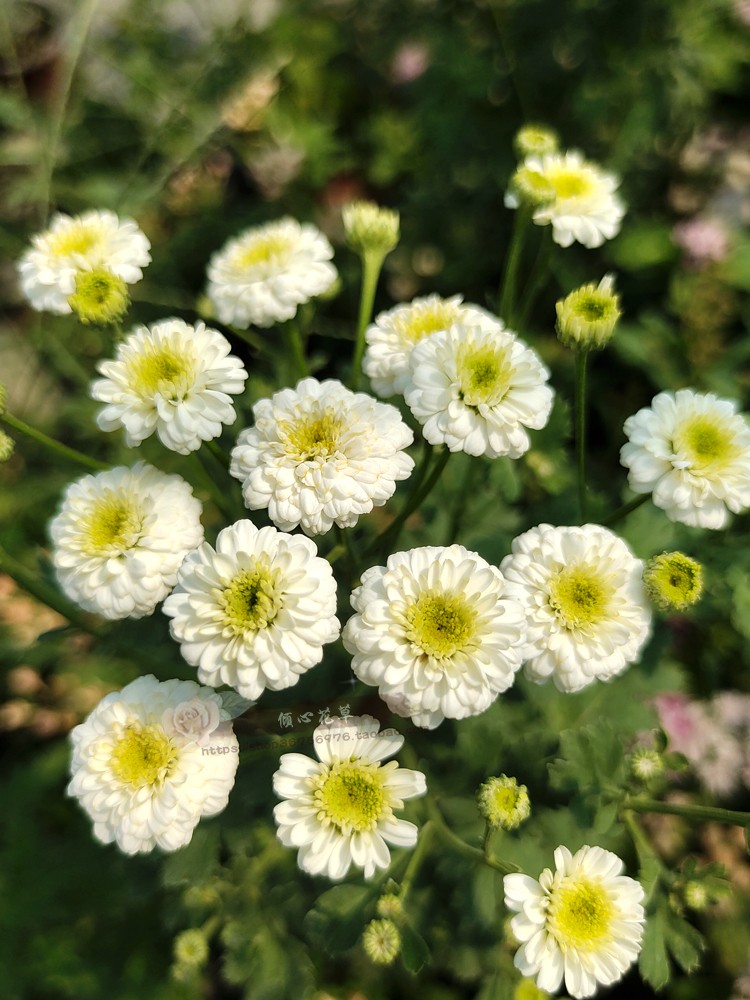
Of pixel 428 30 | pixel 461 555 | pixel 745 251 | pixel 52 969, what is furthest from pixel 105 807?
pixel 428 30

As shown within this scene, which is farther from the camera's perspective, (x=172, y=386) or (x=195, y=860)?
(x=195, y=860)

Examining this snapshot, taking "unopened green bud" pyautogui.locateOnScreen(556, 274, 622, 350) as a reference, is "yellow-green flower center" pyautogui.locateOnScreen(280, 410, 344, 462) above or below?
below

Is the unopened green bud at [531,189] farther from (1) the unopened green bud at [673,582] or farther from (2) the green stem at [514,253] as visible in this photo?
(1) the unopened green bud at [673,582]

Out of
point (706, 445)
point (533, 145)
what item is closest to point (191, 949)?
point (706, 445)

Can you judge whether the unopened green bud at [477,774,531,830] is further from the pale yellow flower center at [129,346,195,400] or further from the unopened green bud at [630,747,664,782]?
the pale yellow flower center at [129,346,195,400]

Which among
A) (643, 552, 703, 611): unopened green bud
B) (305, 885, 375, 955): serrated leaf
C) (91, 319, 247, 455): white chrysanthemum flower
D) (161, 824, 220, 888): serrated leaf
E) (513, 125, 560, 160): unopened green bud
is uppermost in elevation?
(513, 125, 560, 160): unopened green bud

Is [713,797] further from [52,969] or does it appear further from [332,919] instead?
[52,969]

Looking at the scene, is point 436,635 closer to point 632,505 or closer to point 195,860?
point 632,505

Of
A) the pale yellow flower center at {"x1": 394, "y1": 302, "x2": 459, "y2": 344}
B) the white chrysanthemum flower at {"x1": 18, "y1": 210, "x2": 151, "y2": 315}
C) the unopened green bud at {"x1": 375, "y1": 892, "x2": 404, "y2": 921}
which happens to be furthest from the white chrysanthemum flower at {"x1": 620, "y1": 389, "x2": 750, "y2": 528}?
the white chrysanthemum flower at {"x1": 18, "y1": 210, "x2": 151, "y2": 315}
